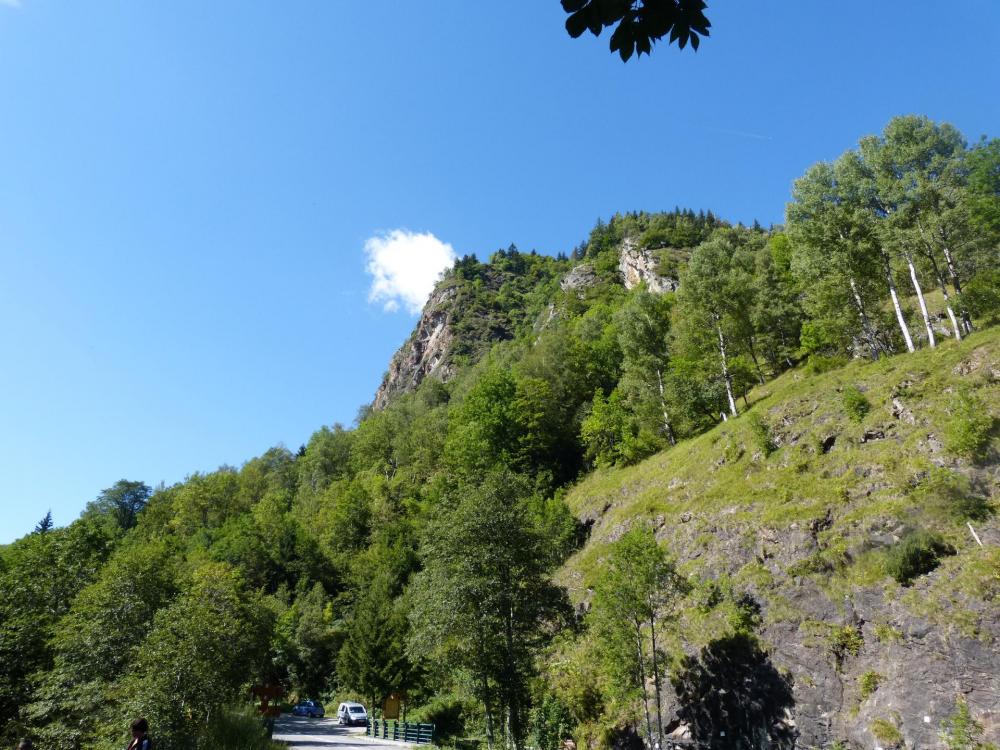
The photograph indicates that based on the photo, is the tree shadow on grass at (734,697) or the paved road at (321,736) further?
the paved road at (321,736)

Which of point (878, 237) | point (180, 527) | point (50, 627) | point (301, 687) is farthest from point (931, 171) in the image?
point (180, 527)

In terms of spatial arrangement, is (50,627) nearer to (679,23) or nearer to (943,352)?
(679,23)

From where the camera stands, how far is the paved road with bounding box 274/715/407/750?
24.1 metres

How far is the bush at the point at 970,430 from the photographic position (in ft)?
58.6

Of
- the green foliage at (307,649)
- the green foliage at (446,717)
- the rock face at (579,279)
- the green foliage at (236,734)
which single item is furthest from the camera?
the rock face at (579,279)

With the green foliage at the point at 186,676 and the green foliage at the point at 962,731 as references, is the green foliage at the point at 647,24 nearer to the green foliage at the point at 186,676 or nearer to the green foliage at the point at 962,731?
the green foliage at the point at 962,731

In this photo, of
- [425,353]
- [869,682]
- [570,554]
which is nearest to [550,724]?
[869,682]

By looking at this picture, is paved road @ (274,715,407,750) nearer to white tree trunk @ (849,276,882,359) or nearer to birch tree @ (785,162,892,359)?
white tree trunk @ (849,276,882,359)

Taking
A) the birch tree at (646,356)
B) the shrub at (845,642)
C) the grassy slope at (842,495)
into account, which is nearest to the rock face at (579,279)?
the birch tree at (646,356)

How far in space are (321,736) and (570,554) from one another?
1750cm

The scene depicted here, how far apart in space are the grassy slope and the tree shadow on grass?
135 centimetres

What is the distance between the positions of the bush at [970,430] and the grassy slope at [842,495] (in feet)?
1.10

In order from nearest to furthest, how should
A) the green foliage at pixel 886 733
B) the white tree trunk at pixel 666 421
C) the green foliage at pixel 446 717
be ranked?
the green foliage at pixel 886 733 < the green foliage at pixel 446 717 < the white tree trunk at pixel 666 421

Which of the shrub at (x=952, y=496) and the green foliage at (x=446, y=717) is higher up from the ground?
the shrub at (x=952, y=496)
